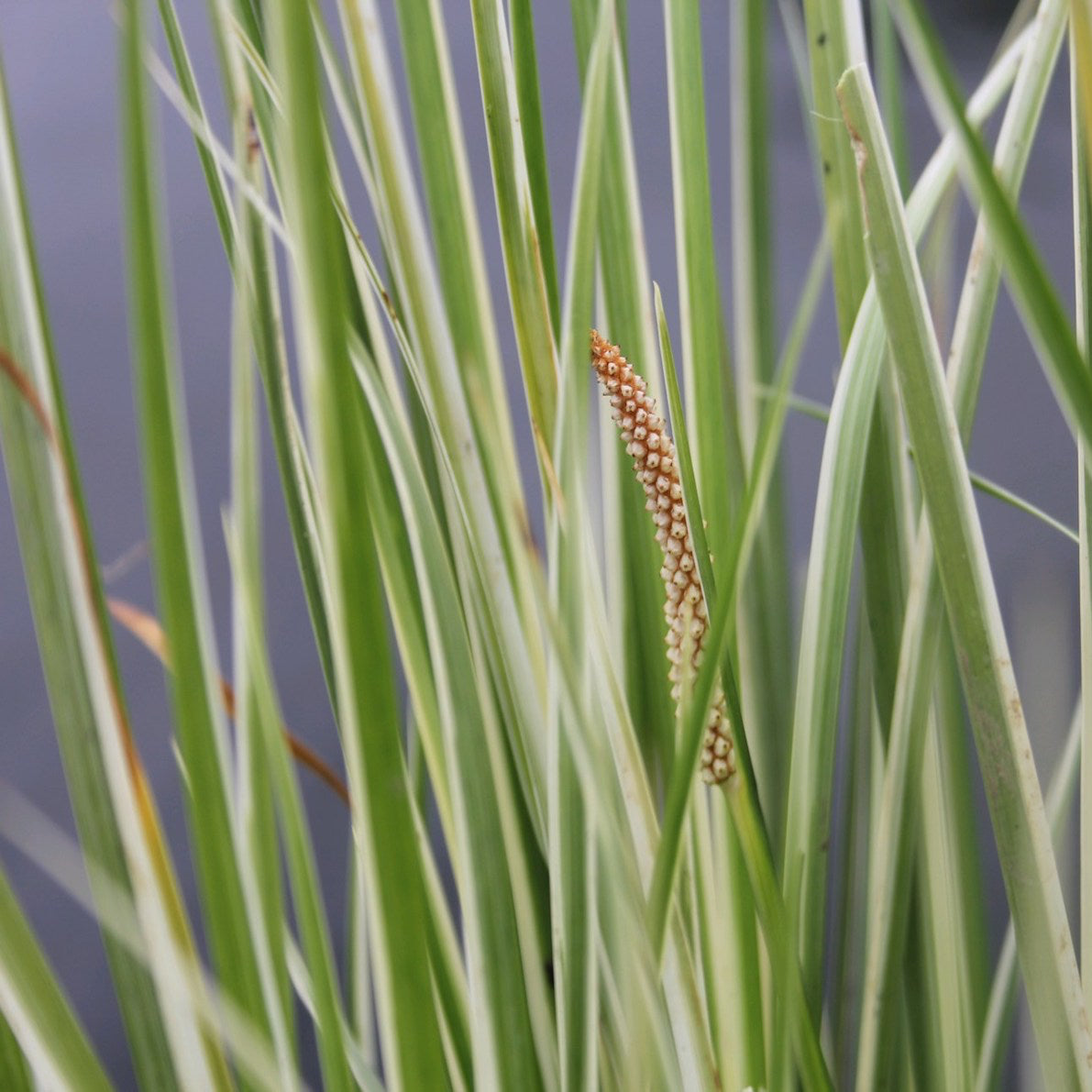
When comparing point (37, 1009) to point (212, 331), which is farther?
point (212, 331)

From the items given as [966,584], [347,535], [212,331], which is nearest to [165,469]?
[347,535]

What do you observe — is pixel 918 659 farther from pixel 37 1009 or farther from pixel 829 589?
pixel 37 1009

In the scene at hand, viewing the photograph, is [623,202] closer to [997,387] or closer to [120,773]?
[120,773]

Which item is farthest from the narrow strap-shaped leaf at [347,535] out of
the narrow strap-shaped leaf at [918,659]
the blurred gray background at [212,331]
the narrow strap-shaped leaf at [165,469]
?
the blurred gray background at [212,331]

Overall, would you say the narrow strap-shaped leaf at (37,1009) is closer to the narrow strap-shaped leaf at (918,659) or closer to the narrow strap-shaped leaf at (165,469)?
the narrow strap-shaped leaf at (165,469)

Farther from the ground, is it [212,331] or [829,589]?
[212,331]

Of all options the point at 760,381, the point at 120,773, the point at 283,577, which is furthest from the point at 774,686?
the point at 283,577

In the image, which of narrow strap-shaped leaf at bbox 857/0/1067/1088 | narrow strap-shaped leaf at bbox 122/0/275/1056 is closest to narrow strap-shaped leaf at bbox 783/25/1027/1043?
narrow strap-shaped leaf at bbox 857/0/1067/1088
